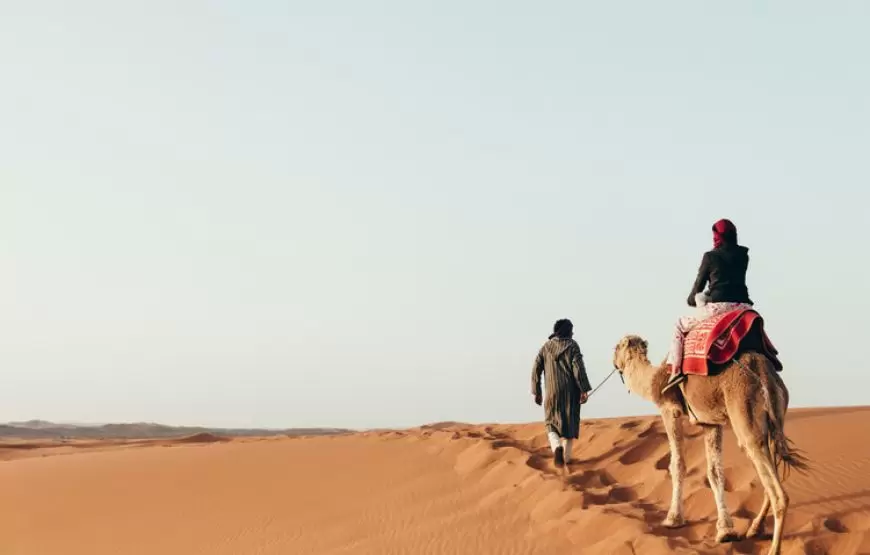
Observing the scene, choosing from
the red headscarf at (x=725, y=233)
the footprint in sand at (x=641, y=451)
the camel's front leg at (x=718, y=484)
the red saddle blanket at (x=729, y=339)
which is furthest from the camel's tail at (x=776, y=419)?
the footprint in sand at (x=641, y=451)

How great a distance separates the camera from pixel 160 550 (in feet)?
39.4

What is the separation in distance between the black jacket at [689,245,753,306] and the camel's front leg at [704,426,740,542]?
129 centimetres

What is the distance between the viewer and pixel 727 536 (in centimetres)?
800

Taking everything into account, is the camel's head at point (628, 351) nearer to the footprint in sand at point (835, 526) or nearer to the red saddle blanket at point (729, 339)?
the red saddle blanket at point (729, 339)

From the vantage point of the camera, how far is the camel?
7.31 m

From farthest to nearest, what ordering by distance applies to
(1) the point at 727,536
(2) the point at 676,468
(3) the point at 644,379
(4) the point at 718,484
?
(3) the point at 644,379 → (2) the point at 676,468 → (4) the point at 718,484 → (1) the point at 727,536

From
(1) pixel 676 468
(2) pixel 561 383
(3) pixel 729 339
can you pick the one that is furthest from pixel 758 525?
(2) pixel 561 383

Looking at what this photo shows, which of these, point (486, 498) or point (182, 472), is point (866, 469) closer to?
point (486, 498)

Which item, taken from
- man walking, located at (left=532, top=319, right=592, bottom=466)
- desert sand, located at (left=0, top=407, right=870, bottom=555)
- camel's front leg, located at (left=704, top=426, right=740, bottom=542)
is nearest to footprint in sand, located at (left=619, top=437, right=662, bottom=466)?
desert sand, located at (left=0, top=407, right=870, bottom=555)

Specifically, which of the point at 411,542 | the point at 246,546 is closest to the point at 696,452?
the point at 411,542

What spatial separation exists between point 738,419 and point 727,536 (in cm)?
127

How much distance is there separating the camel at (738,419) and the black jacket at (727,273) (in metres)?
0.72

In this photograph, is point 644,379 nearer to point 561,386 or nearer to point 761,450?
point 761,450

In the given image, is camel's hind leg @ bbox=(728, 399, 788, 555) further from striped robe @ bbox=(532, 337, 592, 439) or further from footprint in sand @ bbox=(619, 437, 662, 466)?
striped robe @ bbox=(532, 337, 592, 439)
